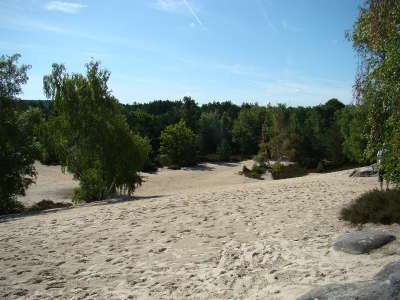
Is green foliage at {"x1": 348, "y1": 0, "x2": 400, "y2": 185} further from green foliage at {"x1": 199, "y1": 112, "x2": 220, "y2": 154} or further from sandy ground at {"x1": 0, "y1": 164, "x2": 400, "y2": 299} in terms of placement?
green foliage at {"x1": 199, "y1": 112, "x2": 220, "y2": 154}

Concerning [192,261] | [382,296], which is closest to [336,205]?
[192,261]

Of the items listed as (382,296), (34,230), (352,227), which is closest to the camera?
(382,296)

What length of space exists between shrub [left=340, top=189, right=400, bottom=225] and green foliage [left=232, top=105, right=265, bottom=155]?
160 feet

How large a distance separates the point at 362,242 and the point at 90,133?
13.9 m

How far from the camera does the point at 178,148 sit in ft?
152

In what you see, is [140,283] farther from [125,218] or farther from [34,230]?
[34,230]

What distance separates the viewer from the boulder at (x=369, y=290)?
349 cm

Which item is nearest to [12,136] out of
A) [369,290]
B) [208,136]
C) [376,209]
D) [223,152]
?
[376,209]

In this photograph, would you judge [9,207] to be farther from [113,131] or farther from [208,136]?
[208,136]

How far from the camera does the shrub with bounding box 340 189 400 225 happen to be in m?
7.48

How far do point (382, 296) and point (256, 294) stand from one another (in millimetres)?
1810

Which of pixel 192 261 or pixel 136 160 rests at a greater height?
pixel 136 160

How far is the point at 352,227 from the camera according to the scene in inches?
306

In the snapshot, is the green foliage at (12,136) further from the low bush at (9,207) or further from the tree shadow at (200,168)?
Result: the tree shadow at (200,168)
